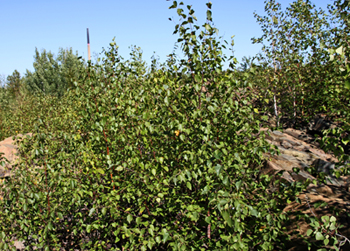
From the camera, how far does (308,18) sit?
919cm

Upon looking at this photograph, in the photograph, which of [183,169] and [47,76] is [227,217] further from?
[47,76]

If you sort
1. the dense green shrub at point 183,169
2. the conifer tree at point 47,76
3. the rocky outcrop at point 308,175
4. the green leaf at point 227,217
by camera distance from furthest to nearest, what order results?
1. the conifer tree at point 47,76
2. the rocky outcrop at point 308,175
3. the dense green shrub at point 183,169
4. the green leaf at point 227,217

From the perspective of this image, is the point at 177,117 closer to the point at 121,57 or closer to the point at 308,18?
the point at 121,57

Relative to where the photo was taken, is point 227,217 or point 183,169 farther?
point 183,169

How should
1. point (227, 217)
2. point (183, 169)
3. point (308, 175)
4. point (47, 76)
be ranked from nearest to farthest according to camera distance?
point (227, 217) < point (183, 169) < point (308, 175) < point (47, 76)

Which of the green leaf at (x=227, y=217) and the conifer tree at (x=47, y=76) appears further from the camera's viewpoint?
the conifer tree at (x=47, y=76)

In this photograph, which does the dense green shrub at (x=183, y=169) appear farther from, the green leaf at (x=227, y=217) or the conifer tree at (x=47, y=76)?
the conifer tree at (x=47, y=76)

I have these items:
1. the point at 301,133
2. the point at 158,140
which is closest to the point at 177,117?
the point at 158,140

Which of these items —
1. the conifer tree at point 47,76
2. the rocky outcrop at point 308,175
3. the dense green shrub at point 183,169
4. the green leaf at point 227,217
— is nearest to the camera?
the green leaf at point 227,217

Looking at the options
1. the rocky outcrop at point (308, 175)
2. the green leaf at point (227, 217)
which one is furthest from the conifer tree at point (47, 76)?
the green leaf at point (227, 217)

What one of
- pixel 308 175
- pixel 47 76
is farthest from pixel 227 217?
pixel 47 76

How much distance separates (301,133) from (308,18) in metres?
3.94

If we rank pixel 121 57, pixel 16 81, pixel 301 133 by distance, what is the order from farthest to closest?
1. pixel 16 81
2. pixel 301 133
3. pixel 121 57

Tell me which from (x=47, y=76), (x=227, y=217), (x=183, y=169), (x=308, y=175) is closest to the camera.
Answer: (x=227, y=217)
